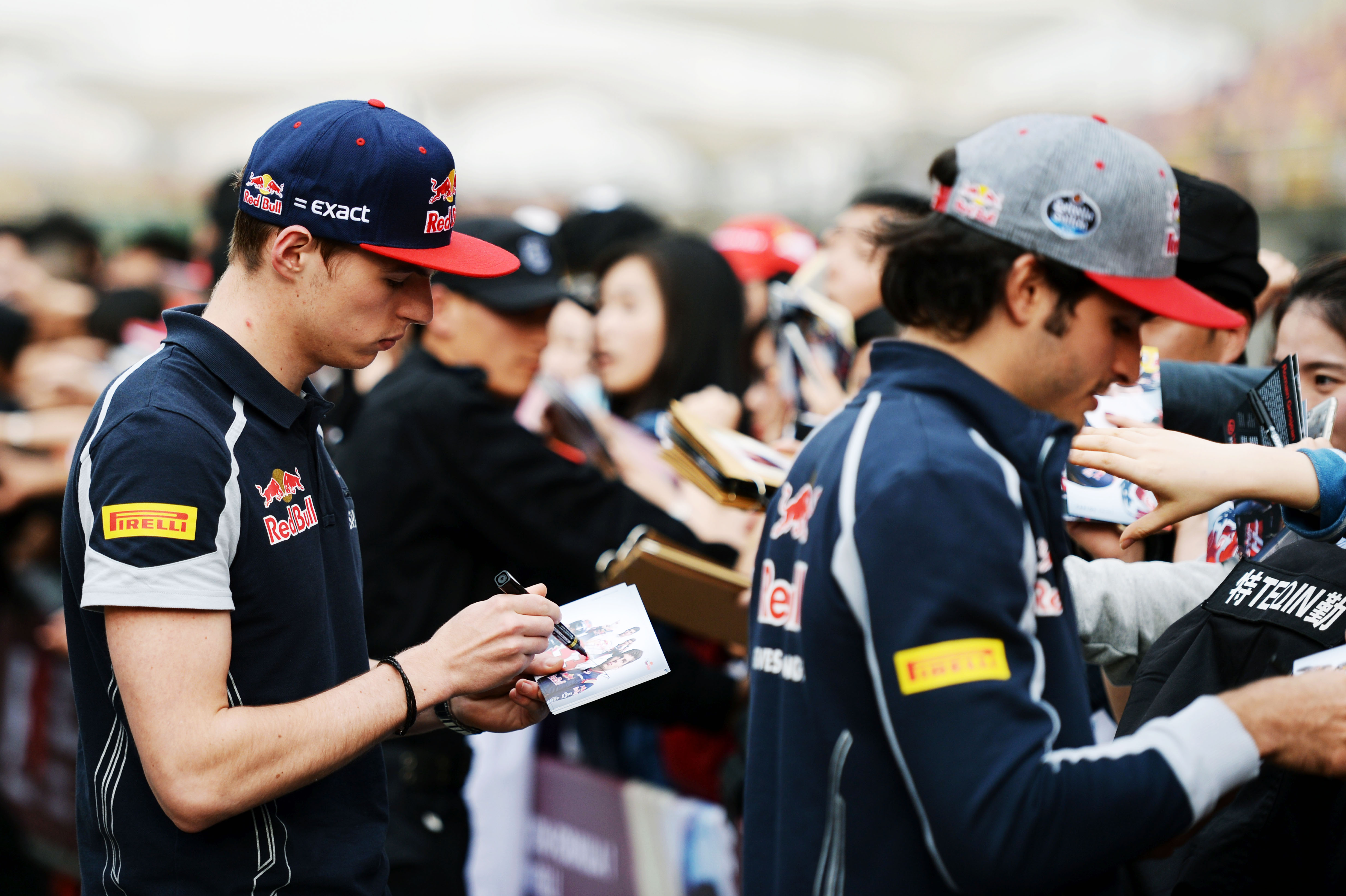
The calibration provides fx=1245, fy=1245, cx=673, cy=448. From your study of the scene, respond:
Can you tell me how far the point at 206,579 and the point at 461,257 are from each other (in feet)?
2.23

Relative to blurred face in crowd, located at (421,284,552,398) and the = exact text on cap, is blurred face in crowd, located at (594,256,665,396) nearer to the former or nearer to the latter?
blurred face in crowd, located at (421,284,552,398)

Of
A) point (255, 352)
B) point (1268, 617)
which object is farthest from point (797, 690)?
point (255, 352)

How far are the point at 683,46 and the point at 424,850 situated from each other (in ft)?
60.2

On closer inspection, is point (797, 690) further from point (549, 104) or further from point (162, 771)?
point (549, 104)

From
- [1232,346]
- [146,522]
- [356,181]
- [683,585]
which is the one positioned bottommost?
[683,585]

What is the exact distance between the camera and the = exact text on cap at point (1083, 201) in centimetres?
166

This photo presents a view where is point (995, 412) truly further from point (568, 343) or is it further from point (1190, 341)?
point (568, 343)

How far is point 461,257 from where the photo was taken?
2.09m

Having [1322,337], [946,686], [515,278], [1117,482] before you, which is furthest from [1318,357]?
[515,278]

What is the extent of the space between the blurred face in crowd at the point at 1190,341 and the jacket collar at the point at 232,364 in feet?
6.10

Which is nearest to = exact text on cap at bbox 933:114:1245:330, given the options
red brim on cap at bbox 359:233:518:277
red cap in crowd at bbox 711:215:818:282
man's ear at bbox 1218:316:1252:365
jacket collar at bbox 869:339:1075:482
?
jacket collar at bbox 869:339:1075:482

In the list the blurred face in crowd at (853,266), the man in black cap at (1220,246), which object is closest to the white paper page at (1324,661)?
the man in black cap at (1220,246)

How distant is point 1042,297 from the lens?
1.70 metres

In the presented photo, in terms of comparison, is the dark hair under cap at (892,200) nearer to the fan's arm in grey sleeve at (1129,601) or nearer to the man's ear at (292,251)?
the fan's arm in grey sleeve at (1129,601)
